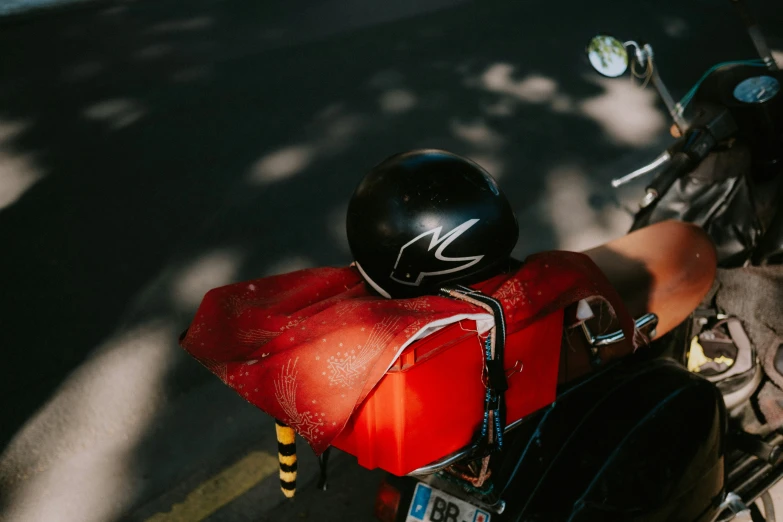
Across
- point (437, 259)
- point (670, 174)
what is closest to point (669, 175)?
point (670, 174)

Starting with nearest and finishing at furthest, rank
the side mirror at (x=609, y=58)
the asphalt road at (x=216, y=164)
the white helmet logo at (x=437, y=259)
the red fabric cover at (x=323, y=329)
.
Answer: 1. the red fabric cover at (x=323, y=329)
2. the white helmet logo at (x=437, y=259)
3. the side mirror at (x=609, y=58)
4. the asphalt road at (x=216, y=164)

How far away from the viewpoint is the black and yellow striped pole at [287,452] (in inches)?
68.9

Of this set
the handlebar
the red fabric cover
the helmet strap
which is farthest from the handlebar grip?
the helmet strap

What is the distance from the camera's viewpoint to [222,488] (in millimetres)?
2895

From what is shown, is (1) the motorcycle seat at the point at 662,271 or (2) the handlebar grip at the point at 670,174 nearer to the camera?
(1) the motorcycle seat at the point at 662,271

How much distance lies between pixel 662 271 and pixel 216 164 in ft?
11.3

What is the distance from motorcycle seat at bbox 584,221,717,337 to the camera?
2.21 meters

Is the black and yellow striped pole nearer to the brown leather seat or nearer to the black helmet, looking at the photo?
the black helmet

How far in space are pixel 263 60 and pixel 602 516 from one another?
212 inches

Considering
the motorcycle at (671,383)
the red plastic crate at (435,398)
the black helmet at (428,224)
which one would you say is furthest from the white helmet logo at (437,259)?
the motorcycle at (671,383)

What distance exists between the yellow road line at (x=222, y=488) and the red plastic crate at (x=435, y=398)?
4.62 ft

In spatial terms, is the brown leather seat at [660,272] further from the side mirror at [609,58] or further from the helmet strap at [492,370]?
the side mirror at [609,58]

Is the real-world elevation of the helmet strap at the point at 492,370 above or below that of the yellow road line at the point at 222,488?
above

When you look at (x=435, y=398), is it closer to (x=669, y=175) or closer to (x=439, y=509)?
(x=439, y=509)
